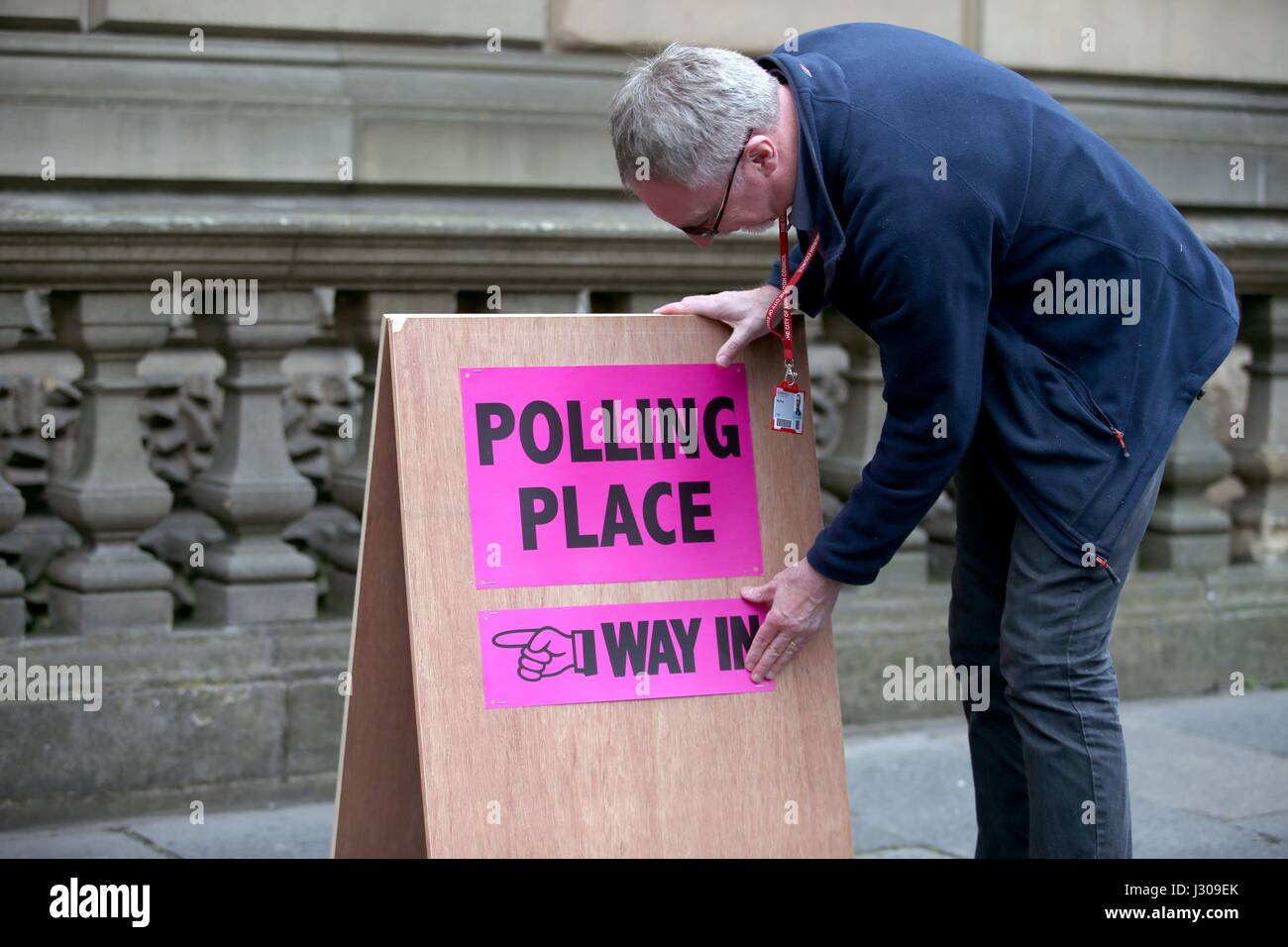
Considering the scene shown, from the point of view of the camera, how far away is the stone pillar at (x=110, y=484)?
4246 millimetres

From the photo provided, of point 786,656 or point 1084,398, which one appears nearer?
point 1084,398

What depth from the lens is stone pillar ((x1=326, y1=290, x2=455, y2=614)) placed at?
4.50 m

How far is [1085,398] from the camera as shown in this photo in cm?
282

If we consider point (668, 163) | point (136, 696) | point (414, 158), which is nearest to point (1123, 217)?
point (668, 163)

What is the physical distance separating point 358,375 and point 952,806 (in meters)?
1.94

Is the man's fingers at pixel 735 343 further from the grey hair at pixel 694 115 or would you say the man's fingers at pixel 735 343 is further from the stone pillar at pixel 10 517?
the stone pillar at pixel 10 517

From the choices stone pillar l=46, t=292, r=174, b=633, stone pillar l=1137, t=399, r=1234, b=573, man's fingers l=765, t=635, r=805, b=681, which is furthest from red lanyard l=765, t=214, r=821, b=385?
stone pillar l=1137, t=399, r=1234, b=573

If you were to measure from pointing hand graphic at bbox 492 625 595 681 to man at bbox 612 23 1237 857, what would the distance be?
0.31 metres

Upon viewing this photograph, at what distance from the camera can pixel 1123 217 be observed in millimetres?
2834

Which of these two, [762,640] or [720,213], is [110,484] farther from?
[720,213]

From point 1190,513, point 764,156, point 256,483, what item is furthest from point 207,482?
point 1190,513

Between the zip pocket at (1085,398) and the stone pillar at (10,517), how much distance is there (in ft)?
8.36

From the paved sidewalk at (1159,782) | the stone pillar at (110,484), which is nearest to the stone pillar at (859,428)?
the paved sidewalk at (1159,782)

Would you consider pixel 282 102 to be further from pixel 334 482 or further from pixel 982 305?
pixel 982 305
